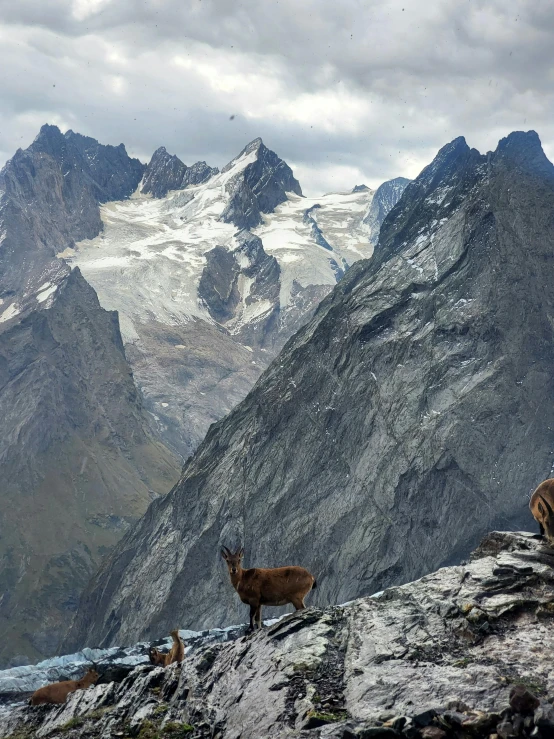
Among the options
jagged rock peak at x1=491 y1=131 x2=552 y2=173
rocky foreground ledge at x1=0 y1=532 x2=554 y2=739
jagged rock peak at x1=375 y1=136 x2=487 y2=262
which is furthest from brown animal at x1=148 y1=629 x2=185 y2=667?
jagged rock peak at x1=491 y1=131 x2=552 y2=173

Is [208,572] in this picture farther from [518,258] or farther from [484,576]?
[484,576]

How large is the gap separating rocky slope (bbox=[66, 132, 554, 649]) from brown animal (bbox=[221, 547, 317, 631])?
124 metres

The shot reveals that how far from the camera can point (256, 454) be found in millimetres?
183375

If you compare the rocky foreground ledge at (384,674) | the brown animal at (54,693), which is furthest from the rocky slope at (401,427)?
the rocky foreground ledge at (384,674)

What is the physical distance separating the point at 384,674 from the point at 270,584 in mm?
6980

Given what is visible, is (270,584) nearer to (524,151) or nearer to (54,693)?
(54,693)

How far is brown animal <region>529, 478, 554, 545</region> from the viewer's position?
24.3 metres

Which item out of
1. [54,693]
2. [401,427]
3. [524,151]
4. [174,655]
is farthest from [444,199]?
[54,693]

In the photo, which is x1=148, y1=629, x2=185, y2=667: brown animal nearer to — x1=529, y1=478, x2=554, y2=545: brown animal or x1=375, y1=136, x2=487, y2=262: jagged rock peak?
x1=529, y1=478, x2=554, y2=545: brown animal

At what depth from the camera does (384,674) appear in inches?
783

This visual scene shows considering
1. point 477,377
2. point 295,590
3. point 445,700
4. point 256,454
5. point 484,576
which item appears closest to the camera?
point 445,700

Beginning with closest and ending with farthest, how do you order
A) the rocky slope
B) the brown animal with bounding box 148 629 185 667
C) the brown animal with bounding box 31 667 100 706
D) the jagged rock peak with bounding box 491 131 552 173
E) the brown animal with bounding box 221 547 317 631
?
the brown animal with bounding box 221 547 317 631
the brown animal with bounding box 148 629 185 667
the brown animal with bounding box 31 667 100 706
the rocky slope
the jagged rock peak with bounding box 491 131 552 173

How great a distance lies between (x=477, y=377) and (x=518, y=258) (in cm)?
2827

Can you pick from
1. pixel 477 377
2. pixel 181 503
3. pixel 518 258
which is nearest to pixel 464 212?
pixel 518 258
